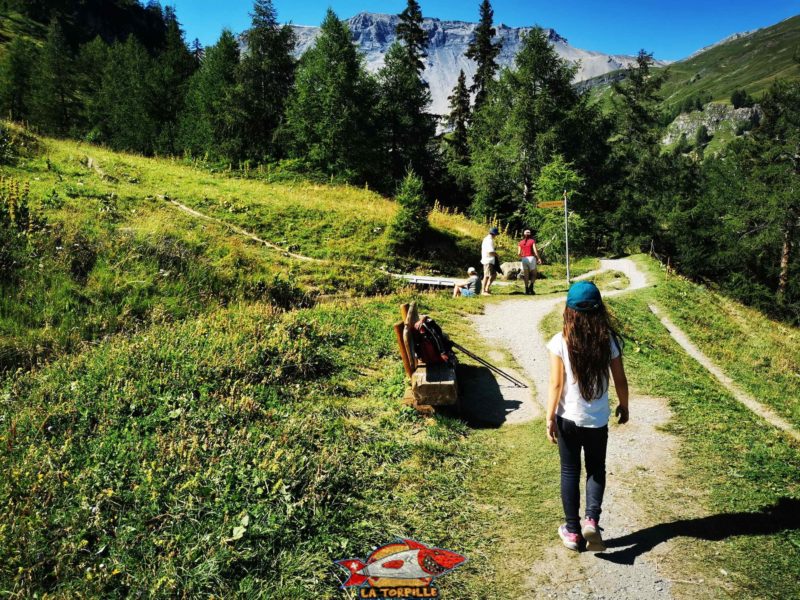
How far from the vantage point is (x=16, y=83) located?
5175 centimetres

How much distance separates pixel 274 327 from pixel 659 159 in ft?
→ 148

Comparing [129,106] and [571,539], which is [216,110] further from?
[571,539]

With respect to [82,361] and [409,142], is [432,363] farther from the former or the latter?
[409,142]

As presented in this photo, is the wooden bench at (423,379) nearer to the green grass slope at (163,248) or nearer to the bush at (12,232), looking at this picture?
the green grass slope at (163,248)

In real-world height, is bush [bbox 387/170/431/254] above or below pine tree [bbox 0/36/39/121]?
below

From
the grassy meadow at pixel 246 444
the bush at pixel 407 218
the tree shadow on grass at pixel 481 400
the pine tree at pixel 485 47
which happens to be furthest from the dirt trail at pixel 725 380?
the pine tree at pixel 485 47

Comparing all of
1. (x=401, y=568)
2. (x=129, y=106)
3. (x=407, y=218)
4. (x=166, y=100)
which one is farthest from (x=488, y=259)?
(x=129, y=106)

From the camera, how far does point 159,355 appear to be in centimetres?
782

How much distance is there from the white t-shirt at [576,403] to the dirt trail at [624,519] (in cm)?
139

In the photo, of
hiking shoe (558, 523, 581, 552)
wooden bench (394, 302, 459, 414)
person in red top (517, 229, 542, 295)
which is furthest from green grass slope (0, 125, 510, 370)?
hiking shoe (558, 523, 581, 552)

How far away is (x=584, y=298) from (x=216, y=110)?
39370 mm

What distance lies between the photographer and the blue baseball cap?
427 cm

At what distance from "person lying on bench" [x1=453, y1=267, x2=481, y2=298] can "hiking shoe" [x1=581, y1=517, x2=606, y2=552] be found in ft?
39.4

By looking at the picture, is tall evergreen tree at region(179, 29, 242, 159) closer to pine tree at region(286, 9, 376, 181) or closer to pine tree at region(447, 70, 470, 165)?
pine tree at region(286, 9, 376, 181)
